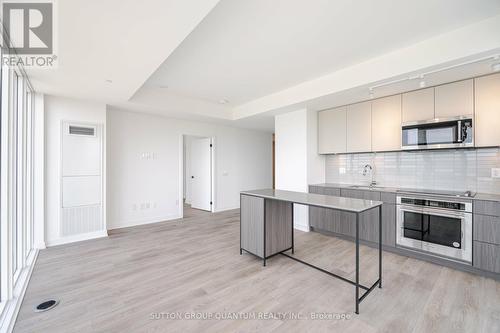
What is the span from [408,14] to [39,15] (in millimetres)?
3163

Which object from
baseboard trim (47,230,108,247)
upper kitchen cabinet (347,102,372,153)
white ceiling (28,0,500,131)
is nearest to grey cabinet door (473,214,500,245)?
upper kitchen cabinet (347,102,372,153)

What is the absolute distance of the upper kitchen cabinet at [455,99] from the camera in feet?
9.14

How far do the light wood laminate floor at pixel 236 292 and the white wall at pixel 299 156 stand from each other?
1198 mm

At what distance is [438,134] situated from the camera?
2988 mm

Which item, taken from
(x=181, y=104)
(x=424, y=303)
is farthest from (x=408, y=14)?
(x=181, y=104)

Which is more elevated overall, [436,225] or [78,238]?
[436,225]

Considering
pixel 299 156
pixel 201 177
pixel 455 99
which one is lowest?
pixel 201 177

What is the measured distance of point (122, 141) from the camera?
4.53 metres

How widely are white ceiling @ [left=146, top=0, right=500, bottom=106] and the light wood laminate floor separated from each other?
272cm

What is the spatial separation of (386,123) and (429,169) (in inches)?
37.5

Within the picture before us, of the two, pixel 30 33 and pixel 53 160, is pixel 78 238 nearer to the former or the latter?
pixel 53 160

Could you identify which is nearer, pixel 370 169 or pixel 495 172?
pixel 495 172

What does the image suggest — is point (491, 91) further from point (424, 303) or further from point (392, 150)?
point (424, 303)

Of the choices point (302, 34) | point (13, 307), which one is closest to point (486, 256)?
point (302, 34)
